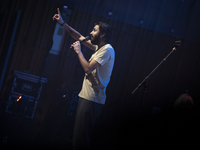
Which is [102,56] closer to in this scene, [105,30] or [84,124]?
[105,30]

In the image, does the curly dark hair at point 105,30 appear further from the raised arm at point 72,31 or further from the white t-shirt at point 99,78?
the raised arm at point 72,31

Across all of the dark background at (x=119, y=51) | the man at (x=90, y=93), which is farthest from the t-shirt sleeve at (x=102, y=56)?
the dark background at (x=119, y=51)

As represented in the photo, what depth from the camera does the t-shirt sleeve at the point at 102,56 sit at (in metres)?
Answer: 1.90

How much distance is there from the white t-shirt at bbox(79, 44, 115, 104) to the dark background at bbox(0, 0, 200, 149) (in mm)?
1271

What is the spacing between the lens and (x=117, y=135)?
11.5 ft

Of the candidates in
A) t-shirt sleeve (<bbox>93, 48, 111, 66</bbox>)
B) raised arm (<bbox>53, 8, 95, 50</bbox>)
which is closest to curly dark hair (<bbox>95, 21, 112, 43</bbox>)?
t-shirt sleeve (<bbox>93, 48, 111, 66</bbox>)

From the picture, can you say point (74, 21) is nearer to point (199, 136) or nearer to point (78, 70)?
point (78, 70)

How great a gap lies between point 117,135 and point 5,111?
2056 mm

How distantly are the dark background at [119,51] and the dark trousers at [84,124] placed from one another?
Answer: 4.24 feet

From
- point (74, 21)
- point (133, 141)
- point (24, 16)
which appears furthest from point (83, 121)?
point (24, 16)

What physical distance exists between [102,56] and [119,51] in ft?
5.88

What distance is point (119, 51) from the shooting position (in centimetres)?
365

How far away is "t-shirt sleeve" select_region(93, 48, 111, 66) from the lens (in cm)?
190

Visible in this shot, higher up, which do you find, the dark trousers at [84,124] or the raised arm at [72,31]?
the raised arm at [72,31]
